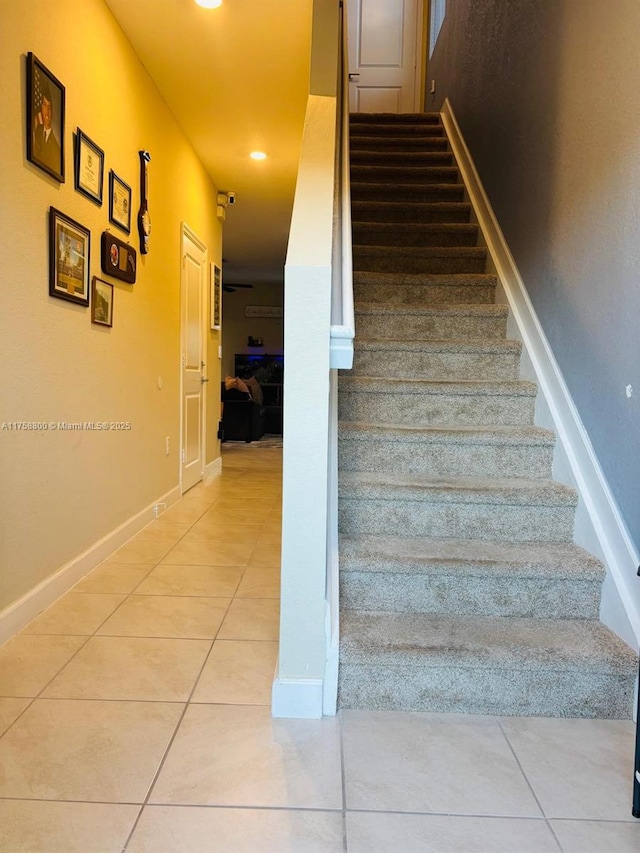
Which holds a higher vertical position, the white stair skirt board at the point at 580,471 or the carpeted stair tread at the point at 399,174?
the carpeted stair tread at the point at 399,174

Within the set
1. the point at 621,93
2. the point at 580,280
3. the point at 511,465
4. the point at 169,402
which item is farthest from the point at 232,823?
the point at 169,402

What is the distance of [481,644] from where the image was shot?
5.39 feet

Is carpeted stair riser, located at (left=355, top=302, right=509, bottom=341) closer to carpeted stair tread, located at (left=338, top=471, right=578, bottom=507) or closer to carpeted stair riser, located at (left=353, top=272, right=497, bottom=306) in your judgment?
carpeted stair riser, located at (left=353, top=272, right=497, bottom=306)

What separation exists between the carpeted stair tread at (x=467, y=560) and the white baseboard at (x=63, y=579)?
1181 millimetres

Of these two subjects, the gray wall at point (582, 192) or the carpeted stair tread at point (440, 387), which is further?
the carpeted stair tread at point (440, 387)

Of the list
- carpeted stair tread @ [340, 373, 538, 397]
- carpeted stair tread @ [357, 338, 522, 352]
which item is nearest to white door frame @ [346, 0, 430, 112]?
carpeted stair tread @ [357, 338, 522, 352]

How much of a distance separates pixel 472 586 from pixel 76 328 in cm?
194

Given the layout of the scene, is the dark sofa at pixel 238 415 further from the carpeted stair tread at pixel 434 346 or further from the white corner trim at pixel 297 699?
the white corner trim at pixel 297 699

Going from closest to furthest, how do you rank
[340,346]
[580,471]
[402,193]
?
[340,346], [580,471], [402,193]

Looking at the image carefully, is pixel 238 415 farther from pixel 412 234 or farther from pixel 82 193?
pixel 82 193

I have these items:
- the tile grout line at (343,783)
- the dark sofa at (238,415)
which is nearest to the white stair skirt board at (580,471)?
the tile grout line at (343,783)

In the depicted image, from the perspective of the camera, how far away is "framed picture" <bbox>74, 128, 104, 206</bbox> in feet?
7.93

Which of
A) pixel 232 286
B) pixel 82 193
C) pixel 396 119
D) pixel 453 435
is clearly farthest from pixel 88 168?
pixel 232 286

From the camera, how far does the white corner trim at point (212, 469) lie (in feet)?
16.9
